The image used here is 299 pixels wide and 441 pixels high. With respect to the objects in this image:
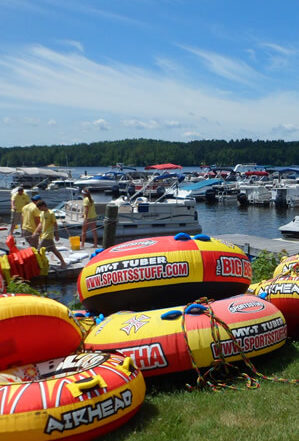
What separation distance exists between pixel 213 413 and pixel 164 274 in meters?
2.27

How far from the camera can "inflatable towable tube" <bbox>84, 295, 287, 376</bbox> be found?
5598mm

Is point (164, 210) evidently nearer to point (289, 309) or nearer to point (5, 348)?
point (289, 309)

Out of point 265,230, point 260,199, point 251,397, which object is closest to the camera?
point 251,397

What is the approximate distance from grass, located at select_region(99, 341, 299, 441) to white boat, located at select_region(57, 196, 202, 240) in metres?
17.4

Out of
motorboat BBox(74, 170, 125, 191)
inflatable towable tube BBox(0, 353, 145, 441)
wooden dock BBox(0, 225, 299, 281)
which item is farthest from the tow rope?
motorboat BBox(74, 170, 125, 191)

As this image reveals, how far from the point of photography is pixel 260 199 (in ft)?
162

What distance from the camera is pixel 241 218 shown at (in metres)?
41.1

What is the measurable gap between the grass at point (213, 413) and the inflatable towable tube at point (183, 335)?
0.23 meters

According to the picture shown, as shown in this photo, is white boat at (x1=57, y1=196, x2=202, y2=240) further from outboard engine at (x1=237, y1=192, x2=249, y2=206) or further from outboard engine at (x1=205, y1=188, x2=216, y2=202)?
outboard engine at (x1=205, y1=188, x2=216, y2=202)

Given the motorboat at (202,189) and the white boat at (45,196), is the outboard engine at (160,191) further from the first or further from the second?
the white boat at (45,196)

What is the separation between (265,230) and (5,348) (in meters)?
30.5

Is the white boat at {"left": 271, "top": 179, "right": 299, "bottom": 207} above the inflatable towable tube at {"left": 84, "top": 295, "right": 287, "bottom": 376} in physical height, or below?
below

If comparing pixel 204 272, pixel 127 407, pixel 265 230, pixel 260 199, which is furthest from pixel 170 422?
pixel 260 199

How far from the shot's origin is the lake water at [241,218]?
33.9 meters
